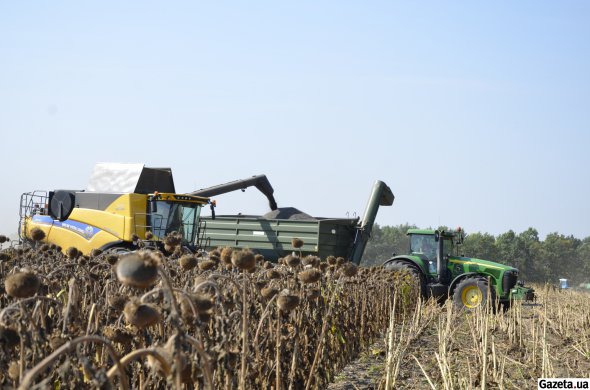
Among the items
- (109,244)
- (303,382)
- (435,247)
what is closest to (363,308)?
(303,382)

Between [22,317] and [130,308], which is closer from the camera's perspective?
[130,308]

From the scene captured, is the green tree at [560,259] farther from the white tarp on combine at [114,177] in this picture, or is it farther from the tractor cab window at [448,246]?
the white tarp on combine at [114,177]

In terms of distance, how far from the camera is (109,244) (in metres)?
16.9

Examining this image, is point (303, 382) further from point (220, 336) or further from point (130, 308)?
point (130, 308)

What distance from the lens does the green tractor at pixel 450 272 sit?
59.0 feet

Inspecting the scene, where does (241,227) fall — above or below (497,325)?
above

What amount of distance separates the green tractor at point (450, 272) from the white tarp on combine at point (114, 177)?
6.13 m

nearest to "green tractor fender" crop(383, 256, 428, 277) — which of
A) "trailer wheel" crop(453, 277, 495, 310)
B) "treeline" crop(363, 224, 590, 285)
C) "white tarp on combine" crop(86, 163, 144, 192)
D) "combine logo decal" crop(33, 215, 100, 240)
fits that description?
"trailer wheel" crop(453, 277, 495, 310)

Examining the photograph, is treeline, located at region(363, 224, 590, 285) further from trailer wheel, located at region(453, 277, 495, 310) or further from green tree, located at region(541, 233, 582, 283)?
trailer wheel, located at region(453, 277, 495, 310)

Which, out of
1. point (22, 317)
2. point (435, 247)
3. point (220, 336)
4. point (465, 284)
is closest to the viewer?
point (22, 317)

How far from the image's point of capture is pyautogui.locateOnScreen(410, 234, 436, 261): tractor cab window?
1928 cm

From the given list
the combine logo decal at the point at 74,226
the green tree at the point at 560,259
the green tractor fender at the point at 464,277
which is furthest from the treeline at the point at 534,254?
the combine logo decal at the point at 74,226

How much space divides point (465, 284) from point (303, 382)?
12820 millimetres

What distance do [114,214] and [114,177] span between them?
170 cm
